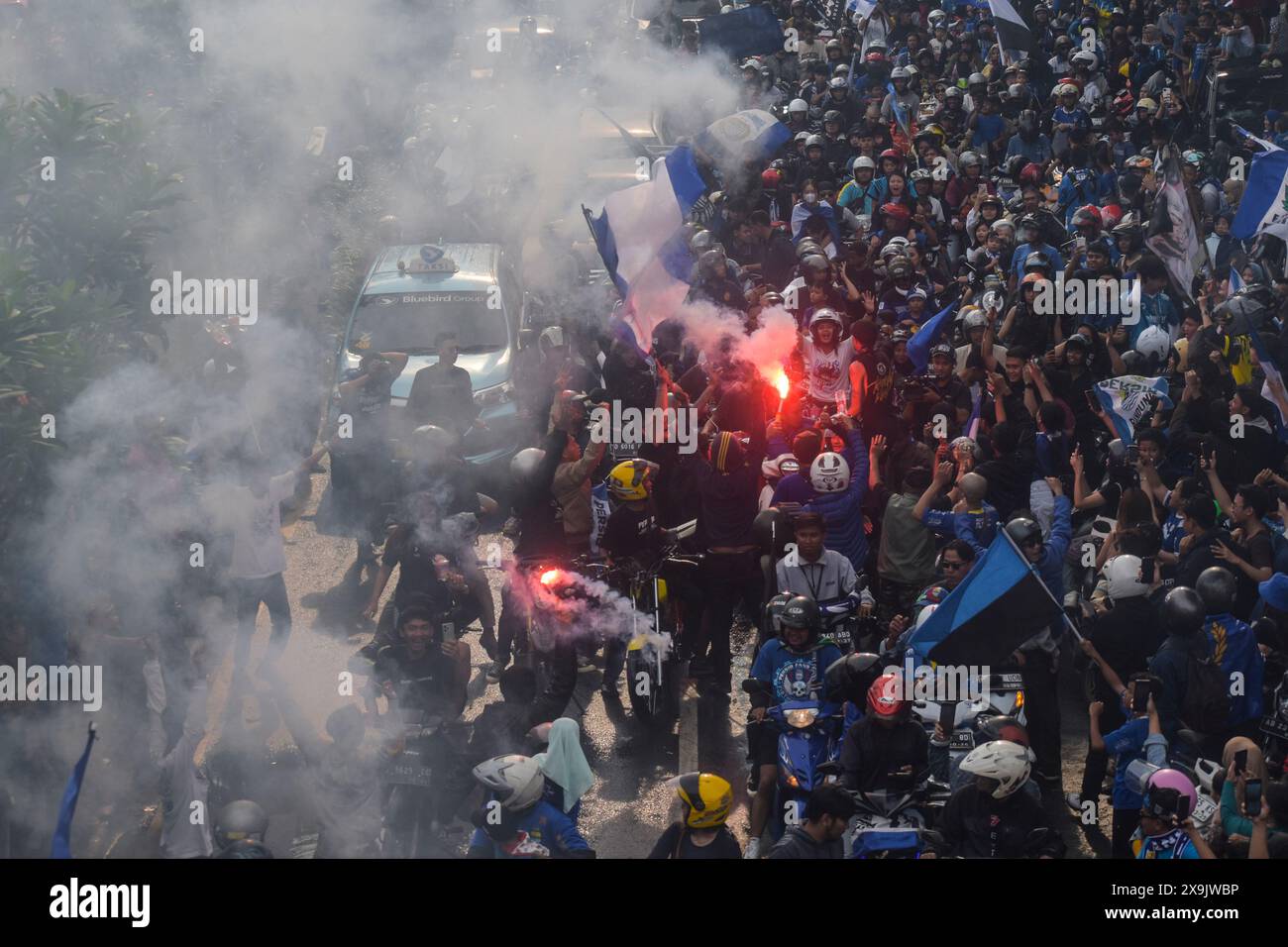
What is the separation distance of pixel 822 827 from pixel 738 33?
17334mm

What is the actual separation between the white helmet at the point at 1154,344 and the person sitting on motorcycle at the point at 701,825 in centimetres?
594

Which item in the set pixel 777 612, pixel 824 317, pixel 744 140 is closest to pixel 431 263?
pixel 744 140

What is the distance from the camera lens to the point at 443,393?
12.4 meters

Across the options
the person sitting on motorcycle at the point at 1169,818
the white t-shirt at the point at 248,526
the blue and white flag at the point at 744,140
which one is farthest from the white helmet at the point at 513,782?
the blue and white flag at the point at 744,140

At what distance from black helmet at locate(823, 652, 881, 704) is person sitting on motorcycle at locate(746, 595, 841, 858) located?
150mm

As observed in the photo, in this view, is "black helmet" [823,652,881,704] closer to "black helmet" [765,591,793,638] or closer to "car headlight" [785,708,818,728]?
"car headlight" [785,708,818,728]

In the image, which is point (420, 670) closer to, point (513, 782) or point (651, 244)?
point (513, 782)

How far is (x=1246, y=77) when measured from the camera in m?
17.5

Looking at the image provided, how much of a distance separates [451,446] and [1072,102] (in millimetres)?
9515

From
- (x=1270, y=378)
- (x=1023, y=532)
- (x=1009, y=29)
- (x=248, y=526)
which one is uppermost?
→ (x=1009, y=29)

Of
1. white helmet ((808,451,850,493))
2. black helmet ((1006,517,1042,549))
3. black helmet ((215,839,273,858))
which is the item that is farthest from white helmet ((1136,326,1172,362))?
black helmet ((215,839,273,858))

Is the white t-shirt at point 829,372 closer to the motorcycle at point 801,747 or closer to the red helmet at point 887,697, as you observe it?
the motorcycle at point 801,747

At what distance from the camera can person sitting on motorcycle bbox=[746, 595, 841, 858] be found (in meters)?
8.19

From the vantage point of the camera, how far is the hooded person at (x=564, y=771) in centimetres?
738
